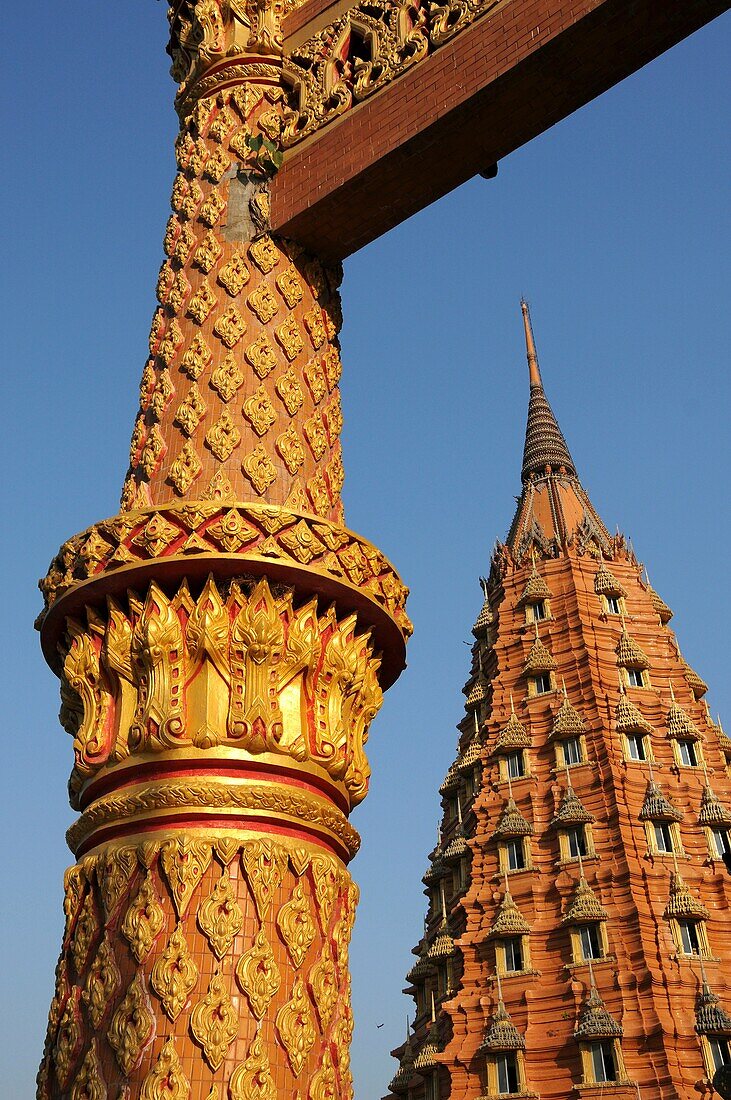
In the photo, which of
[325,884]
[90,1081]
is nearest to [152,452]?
[325,884]

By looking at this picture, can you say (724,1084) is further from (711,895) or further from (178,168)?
(178,168)

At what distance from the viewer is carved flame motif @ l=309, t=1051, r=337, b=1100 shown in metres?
3.85

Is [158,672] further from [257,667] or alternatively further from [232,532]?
[232,532]

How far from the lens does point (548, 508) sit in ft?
150

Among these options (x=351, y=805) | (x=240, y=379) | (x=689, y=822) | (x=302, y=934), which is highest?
(x=689, y=822)

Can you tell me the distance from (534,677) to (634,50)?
33.9 metres

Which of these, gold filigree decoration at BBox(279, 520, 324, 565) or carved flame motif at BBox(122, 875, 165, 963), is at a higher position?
gold filigree decoration at BBox(279, 520, 324, 565)

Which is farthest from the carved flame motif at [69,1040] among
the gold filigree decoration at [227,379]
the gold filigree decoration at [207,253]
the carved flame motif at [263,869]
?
the gold filigree decoration at [207,253]

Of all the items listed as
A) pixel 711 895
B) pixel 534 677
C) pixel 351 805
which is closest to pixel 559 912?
pixel 711 895

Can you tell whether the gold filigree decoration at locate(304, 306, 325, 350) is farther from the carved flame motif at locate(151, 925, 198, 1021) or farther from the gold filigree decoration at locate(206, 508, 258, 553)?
the carved flame motif at locate(151, 925, 198, 1021)

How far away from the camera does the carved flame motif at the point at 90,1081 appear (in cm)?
367

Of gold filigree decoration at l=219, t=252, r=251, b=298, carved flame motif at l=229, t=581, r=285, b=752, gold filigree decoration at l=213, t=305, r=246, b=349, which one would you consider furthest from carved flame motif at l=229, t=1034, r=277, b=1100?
gold filigree decoration at l=219, t=252, r=251, b=298

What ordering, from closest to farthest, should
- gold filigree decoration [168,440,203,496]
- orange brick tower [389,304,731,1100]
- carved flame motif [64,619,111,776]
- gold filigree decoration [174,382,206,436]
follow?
1. carved flame motif [64,619,111,776]
2. gold filigree decoration [168,440,203,496]
3. gold filigree decoration [174,382,206,436]
4. orange brick tower [389,304,731,1100]

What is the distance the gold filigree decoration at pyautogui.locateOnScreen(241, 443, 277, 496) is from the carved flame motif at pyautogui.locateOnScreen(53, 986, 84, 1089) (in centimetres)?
199
